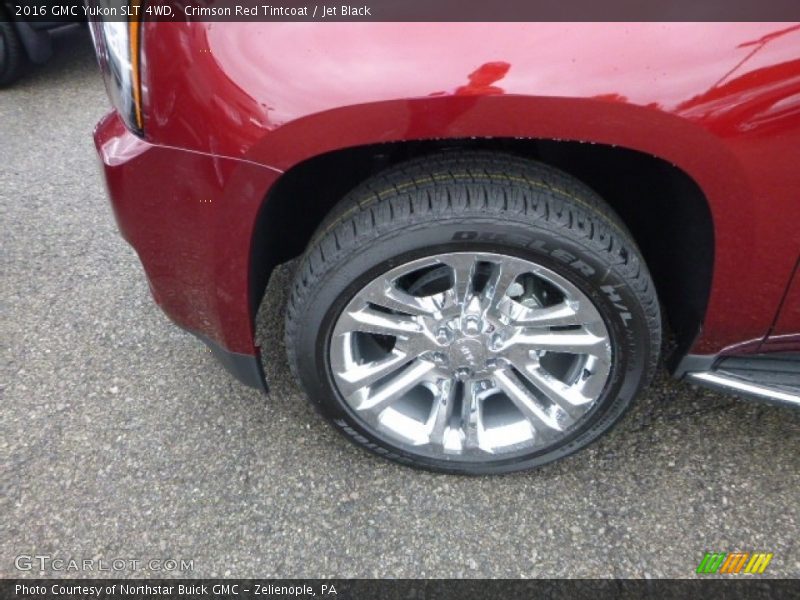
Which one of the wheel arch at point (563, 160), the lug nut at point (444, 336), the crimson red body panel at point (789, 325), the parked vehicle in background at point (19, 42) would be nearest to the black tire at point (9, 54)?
the parked vehicle in background at point (19, 42)

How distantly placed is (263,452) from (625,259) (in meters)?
1.23

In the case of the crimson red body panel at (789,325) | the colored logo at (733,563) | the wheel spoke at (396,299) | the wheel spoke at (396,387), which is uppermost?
the crimson red body panel at (789,325)

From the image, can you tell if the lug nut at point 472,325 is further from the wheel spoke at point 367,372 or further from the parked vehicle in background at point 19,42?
the parked vehicle in background at point 19,42

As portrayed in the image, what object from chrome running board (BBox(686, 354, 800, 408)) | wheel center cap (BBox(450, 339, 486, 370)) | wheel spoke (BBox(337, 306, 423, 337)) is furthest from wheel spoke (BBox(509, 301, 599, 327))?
chrome running board (BBox(686, 354, 800, 408))

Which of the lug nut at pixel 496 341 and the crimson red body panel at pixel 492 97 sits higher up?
the crimson red body panel at pixel 492 97

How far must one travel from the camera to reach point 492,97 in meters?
1.31

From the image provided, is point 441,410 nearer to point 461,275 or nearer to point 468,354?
point 468,354

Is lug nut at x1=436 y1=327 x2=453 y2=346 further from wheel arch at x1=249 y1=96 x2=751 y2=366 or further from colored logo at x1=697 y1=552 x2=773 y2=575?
colored logo at x1=697 y1=552 x2=773 y2=575

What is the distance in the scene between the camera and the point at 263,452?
204 cm

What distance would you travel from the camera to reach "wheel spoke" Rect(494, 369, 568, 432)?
5.94 ft

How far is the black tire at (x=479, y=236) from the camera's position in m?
1.49

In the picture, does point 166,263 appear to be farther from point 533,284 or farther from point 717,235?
point 717,235

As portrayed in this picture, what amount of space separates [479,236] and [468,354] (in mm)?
391

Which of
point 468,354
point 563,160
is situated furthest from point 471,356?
point 563,160
